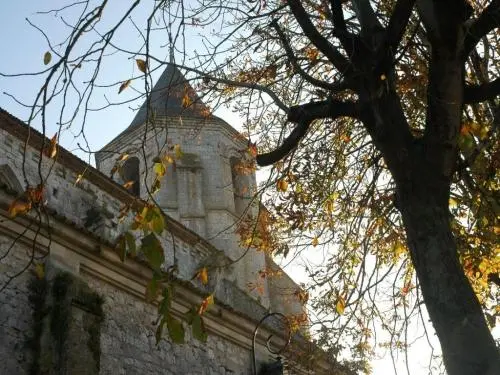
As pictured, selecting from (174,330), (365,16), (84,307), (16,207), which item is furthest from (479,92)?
(84,307)

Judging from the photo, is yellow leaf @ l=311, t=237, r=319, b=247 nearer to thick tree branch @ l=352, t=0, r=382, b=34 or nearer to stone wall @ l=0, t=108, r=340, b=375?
stone wall @ l=0, t=108, r=340, b=375

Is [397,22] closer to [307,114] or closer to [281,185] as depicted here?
[307,114]

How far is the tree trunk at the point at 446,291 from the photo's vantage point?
338 cm

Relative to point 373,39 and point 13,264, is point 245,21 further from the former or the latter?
point 13,264

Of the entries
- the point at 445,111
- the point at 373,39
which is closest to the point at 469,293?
the point at 445,111

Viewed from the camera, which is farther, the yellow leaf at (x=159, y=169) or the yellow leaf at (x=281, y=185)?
the yellow leaf at (x=281, y=185)

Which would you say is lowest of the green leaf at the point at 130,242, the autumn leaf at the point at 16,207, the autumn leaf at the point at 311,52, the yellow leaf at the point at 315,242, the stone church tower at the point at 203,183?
the green leaf at the point at 130,242

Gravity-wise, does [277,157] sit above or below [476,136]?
below

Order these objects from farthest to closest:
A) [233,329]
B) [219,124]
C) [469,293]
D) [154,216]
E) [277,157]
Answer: [219,124], [233,329], [277,157], [469,293], [154,216]

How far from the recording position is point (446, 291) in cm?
369

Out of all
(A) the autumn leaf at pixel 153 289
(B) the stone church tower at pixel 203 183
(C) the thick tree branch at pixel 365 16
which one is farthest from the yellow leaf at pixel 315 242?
(B) the stone church tower at pixel 203 183

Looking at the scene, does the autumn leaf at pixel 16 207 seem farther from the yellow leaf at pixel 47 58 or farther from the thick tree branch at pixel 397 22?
the thick tree branch at pixel 397 22

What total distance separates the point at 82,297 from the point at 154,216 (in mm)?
4683

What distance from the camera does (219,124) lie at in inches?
947
